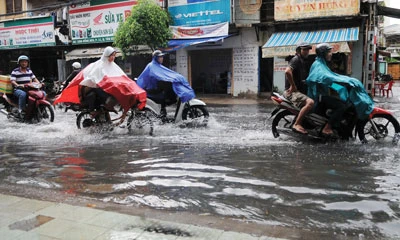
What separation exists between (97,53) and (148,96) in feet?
44.6

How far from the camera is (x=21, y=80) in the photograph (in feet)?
34.6

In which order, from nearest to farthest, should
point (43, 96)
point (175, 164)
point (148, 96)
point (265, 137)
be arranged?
point (175, 164) < point (265, 137) < point (148, 96) < point (43, 96)

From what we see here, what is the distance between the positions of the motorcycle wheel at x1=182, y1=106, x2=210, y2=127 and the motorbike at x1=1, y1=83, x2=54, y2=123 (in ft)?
12.4

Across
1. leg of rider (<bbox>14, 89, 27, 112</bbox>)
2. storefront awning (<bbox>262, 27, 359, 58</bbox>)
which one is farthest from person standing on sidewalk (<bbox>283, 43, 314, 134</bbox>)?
storefront awning (<bbox>262, 27, 359, 58</bbox>)

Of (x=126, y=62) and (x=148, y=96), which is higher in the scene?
(x=126, y=62)

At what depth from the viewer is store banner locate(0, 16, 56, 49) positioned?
23.5 meters

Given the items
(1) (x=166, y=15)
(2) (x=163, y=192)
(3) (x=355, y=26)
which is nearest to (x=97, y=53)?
(1) (x=166, y=15)

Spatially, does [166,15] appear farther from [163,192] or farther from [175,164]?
[163,192]

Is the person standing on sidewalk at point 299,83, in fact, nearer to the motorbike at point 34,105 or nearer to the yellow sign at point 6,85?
the motorbike at point 34,105

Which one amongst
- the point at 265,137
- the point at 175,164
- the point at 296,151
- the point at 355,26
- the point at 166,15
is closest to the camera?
the point at 175,164

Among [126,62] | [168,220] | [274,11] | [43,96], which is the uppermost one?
[274,11]

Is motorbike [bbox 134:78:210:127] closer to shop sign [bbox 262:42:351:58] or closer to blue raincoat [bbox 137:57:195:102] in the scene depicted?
blue raincoat [bbox 137:57:195:102]

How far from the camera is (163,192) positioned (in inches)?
187

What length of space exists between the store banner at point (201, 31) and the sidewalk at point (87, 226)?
47.9 feet
